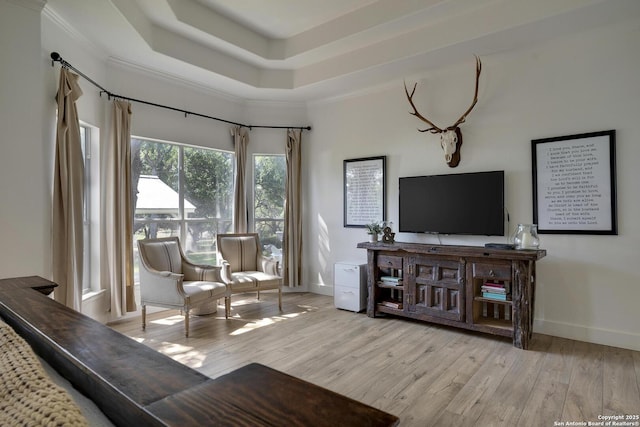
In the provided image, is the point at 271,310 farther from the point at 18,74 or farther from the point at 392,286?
the point at 18,74

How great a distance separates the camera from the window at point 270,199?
5.54 meters

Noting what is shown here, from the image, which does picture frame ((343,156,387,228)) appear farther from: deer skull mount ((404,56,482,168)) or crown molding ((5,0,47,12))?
crown molding ((5,0,47,12))

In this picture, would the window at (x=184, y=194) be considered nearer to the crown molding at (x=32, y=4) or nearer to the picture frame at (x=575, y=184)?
the crown molding at (x=32, y=4)

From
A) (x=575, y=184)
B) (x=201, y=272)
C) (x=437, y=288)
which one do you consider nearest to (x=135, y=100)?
(x=201, y=272)

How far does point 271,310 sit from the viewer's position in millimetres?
4512

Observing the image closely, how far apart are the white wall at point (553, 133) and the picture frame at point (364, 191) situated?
115 mm

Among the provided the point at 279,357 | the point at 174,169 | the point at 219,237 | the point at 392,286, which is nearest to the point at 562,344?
the point at 392,286

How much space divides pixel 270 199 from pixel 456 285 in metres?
3.04

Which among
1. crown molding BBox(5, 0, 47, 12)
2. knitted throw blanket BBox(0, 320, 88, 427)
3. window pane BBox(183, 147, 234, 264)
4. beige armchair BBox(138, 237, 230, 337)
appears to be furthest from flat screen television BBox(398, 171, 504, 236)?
knitted throw blanket BBox(0, 320, 88, 427)

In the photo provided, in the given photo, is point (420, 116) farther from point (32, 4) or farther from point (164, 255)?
point (32, 4)

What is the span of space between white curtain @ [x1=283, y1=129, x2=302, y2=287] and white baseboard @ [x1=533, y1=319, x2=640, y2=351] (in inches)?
123

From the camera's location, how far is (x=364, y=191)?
16.1 ft

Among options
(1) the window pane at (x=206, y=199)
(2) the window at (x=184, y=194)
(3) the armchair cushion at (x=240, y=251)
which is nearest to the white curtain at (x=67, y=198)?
(2) the window at (x=184, y=194)

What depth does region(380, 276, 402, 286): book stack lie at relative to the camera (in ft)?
13.5
